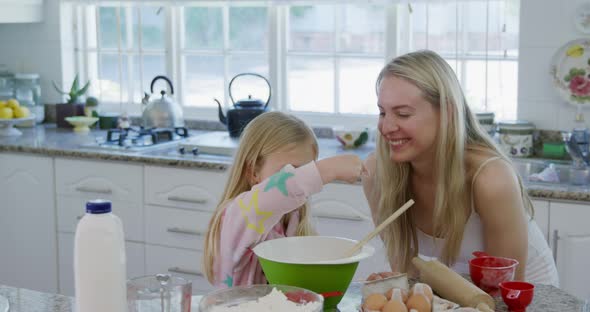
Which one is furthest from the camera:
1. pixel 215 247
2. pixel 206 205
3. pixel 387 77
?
pixel 206 205

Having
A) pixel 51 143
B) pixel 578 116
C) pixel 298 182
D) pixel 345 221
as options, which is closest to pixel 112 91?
pixel 51 143

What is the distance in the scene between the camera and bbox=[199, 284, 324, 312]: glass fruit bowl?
143 centimetres

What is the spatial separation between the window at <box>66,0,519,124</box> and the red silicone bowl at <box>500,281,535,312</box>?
2055mm

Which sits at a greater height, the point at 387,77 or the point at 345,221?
the point at 387,77

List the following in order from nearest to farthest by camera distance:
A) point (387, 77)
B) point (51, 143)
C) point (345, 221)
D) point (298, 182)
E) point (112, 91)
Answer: point (298, 182) < point (387, 77) < point (345, 221) < point (51, 143) < point (112, 91)

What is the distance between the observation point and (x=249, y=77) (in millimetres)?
4121

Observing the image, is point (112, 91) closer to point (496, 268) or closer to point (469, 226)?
point (469, 226)

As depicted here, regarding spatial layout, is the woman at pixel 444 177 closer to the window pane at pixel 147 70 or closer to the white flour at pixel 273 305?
the white flour at pixel 273 305

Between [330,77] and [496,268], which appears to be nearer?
[496,268]

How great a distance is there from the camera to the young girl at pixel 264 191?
1682 millimetres

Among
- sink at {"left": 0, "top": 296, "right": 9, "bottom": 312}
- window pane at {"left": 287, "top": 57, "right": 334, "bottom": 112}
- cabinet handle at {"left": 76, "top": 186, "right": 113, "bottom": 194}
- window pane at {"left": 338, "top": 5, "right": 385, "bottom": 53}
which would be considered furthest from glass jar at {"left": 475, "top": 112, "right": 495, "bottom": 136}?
sink at {"left": 0, "top": 296, "right": 9, "bottom": 312}

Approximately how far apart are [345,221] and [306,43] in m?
1.08

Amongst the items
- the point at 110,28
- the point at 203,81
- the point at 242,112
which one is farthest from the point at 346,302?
the point at 110,28

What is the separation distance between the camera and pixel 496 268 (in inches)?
66.5
